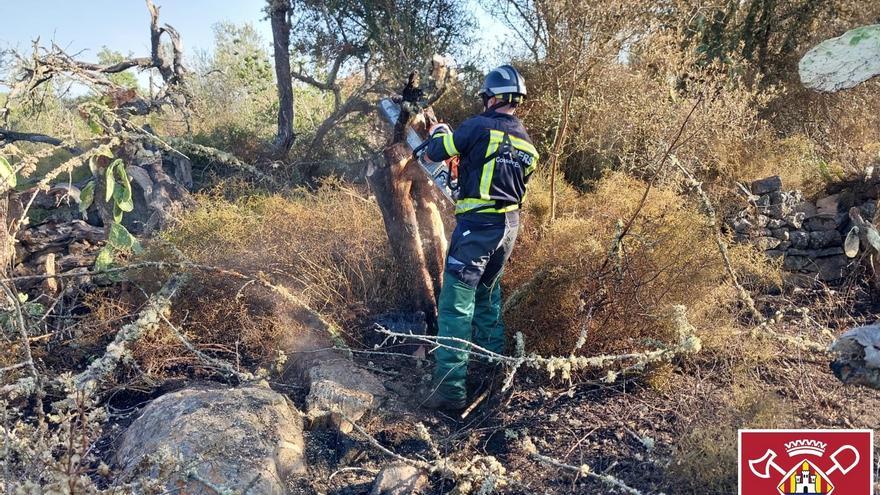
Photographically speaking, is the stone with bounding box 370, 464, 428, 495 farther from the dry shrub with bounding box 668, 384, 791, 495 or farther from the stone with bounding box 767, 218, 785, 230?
the stone with bounding box 767, 218, 785, 230

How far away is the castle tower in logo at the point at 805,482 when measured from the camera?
8.59 ft

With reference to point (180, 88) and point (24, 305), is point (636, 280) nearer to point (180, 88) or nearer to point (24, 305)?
point (24, 305)

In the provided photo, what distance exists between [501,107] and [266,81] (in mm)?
8094

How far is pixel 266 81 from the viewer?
11.0 metres

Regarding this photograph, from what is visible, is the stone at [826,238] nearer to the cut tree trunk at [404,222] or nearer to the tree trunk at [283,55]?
the cut tree trunk at [404,222]

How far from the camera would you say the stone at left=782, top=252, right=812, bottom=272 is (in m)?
5.90

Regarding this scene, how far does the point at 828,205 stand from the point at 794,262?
718mm

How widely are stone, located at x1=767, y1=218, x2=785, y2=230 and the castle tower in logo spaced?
3.80m

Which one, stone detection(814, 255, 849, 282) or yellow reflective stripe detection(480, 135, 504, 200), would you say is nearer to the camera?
yellow reflective stripe detection(480, 135, 504, 200)

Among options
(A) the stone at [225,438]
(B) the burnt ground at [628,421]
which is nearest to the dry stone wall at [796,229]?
(B) the burnt ground at [628,421]

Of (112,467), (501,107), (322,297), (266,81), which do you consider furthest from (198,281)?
(266,81)

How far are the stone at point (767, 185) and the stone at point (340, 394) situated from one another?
4.16 meters

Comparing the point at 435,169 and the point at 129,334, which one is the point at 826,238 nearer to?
the point at 435,169

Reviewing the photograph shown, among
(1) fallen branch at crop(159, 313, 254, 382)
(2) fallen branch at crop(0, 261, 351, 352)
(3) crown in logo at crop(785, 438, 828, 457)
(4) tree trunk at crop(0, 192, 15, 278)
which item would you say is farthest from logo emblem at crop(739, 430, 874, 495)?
(4) tree trunk at crop(0, 192, 15, 278)
